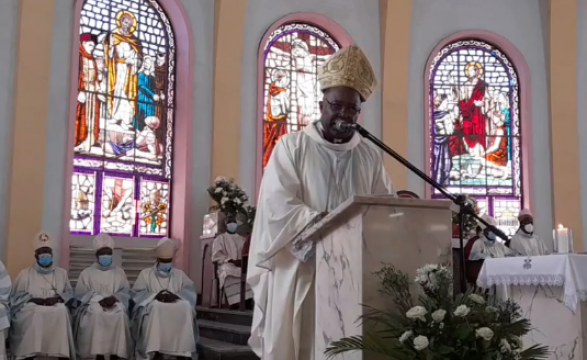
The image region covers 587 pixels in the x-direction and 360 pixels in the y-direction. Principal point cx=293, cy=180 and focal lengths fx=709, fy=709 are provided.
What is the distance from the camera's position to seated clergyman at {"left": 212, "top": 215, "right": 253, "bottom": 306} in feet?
29.2

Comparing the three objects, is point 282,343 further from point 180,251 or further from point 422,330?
point 180,251

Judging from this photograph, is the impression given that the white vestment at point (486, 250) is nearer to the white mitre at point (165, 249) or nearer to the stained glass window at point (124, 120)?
the white mitre at point (165, 249)

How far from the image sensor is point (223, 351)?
6.96 m

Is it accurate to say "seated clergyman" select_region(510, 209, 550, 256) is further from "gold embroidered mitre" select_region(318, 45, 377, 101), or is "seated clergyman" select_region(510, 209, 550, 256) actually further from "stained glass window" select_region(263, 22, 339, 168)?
"gold embroidered mitre" select_region(318, 45, 377, 101)

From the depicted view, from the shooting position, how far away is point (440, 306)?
2506 millimetres

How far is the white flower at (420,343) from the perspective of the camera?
7.69 ft

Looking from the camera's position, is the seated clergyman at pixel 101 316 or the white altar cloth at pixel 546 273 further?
the seated clergyman at pixel 101 316

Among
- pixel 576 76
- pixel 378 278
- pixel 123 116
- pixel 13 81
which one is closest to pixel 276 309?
pixel 378 278

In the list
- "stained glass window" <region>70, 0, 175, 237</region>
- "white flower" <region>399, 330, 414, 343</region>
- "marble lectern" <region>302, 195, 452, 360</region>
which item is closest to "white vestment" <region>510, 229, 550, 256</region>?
"stained glass window" <region>70, 0, 175, 237</region>

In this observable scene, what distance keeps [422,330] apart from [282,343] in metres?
1.05

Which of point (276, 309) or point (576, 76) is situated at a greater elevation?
point (576, 76)

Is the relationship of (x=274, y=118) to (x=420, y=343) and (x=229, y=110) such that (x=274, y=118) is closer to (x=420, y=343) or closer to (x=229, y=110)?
(x=229, y=110)

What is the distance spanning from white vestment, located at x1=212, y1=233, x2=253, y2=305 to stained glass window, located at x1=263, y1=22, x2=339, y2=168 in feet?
7.50

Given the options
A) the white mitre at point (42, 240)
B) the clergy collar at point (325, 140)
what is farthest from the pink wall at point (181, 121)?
the clergy collar at point (325, 140)
